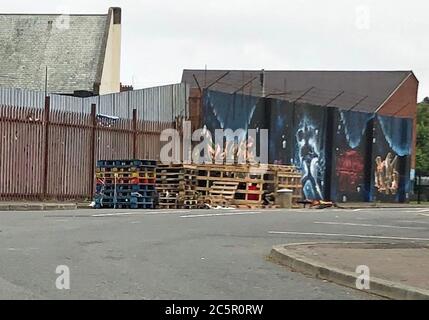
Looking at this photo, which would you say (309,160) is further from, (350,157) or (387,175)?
(387,175)

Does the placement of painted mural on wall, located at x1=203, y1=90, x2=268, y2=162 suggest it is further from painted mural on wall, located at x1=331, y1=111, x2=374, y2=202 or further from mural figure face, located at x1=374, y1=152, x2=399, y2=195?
mural figure face, located at x1=374, y1=152, x2=399, y2=195

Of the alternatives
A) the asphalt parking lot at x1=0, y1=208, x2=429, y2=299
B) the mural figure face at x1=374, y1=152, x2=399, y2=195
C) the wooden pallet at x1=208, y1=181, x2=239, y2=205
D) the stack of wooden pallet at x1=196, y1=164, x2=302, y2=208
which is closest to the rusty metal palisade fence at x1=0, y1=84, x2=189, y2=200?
the stack of wooden pallet at x1=196, y1=164, x2=302, y2=208

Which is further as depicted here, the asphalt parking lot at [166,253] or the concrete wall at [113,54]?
the concrete wall at [113,54]

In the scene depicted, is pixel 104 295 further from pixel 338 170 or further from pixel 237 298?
pixel 338 170

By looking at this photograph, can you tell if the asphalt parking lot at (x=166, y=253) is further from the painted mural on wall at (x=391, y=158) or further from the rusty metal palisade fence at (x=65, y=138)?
the painted mural on wall at (x=391, y=158)

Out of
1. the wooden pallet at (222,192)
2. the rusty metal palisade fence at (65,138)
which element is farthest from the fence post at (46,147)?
the wooden pallet at (222,192)

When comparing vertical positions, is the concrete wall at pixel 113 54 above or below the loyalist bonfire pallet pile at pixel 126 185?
above

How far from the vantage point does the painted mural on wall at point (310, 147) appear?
40.6m

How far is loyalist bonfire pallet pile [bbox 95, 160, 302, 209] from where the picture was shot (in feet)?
89.1

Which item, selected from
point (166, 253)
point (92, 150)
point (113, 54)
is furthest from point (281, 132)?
point (166, 253)

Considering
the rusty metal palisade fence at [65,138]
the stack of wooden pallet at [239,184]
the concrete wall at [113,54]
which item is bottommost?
the stack of wooden pallet at [239,184]

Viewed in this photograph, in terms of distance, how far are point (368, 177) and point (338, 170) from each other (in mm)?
3347

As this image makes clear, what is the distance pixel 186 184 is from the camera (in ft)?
95.5
